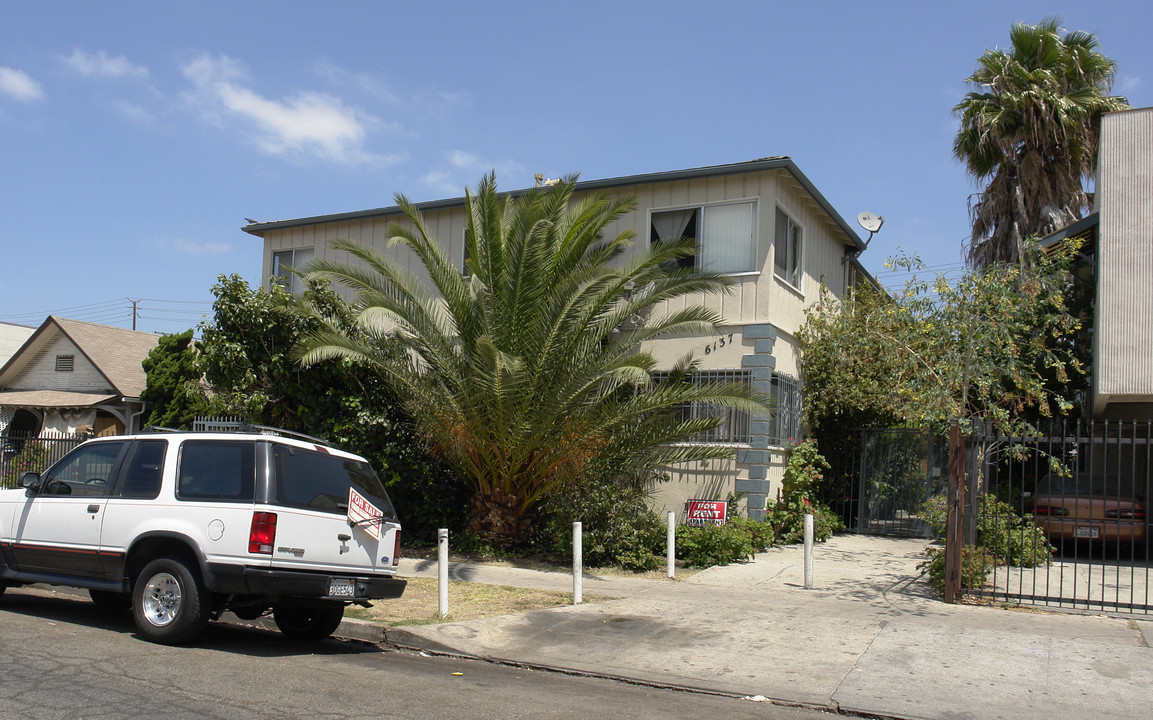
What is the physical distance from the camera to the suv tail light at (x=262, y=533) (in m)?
7.16

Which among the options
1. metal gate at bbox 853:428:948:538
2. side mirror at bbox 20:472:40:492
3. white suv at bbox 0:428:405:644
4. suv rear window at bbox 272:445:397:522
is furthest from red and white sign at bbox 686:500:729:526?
side mirror at bbox 20:472:40:492

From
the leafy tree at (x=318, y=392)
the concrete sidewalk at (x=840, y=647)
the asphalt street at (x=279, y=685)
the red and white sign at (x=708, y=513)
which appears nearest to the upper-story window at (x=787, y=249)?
the red and white sign at (x=708, y=513)

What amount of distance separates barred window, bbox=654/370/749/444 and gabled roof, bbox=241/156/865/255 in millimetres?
Result: 3482

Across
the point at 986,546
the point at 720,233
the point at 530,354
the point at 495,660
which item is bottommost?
the point at 495,660

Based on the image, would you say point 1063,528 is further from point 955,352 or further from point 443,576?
point 443,576

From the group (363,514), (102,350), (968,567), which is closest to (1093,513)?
(968,567)

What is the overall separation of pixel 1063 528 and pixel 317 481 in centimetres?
877

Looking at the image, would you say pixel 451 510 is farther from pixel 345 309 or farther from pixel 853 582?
pixel 853 582

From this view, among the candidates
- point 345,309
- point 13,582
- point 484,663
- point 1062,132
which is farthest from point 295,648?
point 1062,132

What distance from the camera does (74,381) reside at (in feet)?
88.2

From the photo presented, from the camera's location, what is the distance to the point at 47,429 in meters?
26.3

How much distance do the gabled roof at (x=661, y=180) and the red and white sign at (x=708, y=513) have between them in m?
5.58

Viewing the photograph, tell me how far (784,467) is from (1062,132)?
1061cm

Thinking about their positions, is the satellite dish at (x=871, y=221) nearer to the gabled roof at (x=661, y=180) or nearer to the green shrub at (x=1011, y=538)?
the gabled roof at (x=661, y=180)
